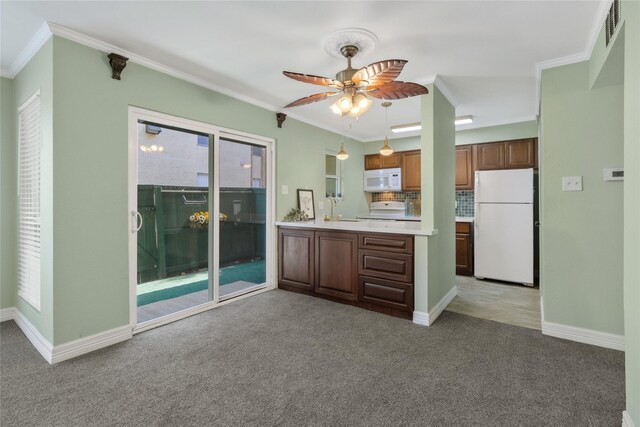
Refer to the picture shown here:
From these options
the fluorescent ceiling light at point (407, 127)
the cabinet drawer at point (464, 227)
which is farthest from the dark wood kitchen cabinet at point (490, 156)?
the fluorescent ceiling light at point (407, 127)

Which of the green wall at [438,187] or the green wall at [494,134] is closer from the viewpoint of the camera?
the green wall at [438,187]

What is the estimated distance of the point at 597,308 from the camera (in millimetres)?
2555

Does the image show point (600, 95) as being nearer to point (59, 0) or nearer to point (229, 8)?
point (229, 8)

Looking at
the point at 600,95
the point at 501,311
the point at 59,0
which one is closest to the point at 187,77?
the point at 59,0

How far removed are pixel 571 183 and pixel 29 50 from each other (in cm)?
460

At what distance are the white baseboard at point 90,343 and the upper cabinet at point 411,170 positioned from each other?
4648 mm

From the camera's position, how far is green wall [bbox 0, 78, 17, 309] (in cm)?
297

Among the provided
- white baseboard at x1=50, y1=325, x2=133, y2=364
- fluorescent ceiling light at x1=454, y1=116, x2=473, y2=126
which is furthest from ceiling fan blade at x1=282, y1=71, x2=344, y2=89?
fluorescent ceiling light at x1=454, y1=116, x2=473, y2=126

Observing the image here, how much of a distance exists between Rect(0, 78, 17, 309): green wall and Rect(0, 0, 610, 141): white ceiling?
0.33 metres

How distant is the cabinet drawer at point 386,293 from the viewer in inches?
121

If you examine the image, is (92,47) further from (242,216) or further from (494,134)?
(494,134)

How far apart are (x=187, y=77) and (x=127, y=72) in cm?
55

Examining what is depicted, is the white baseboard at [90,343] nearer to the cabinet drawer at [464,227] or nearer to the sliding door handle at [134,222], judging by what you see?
the sliding door handle at [134,222]

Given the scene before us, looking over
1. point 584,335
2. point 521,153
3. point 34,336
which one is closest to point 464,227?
point 521,153
